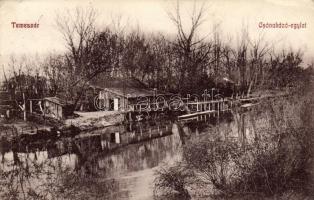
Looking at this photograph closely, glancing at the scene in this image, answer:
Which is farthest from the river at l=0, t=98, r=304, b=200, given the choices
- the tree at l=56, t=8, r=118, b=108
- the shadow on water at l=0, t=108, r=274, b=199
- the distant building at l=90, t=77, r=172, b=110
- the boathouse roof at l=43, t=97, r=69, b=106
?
the tree at l=56, t=8, r=118, b=108

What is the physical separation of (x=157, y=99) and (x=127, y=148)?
687mm

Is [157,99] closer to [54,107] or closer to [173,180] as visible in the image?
[173,180]

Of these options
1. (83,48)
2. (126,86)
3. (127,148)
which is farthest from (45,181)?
(83,48)

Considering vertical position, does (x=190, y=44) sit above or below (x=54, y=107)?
above

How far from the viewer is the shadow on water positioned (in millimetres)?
4703

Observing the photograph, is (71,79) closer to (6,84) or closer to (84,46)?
(84,46)

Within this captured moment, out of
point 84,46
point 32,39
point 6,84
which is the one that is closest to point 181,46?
point 84,46

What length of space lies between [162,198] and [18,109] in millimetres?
1908

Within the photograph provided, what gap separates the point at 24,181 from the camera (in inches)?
184

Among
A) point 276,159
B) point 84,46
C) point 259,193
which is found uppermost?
point 84,46

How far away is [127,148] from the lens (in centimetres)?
503

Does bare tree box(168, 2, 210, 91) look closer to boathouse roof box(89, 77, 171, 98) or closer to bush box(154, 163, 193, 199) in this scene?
boathouse roof box(89, 77, 171, 98)

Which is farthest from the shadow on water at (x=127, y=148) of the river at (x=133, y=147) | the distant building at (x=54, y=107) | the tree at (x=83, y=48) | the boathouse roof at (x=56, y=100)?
the tree at (x=83, y=48)

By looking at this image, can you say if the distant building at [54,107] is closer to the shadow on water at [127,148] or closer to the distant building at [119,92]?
the shadow on water at [127,148]
